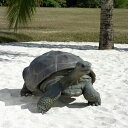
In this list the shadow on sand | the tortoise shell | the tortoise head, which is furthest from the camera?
the shadow on sand

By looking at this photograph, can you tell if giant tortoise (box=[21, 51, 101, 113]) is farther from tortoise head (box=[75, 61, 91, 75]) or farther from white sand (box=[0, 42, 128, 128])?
white sand (box=[0, 42, 128, 128])

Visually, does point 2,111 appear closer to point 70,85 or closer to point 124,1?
point 70,85

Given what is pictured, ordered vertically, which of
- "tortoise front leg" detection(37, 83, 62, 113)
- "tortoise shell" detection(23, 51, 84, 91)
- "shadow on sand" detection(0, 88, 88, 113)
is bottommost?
"shadow on sand" detection(0, 88, 88, 113)

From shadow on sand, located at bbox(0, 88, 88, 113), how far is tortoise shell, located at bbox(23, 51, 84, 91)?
0.26 meters

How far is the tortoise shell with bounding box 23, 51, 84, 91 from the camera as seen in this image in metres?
5.32

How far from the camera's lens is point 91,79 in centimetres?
568

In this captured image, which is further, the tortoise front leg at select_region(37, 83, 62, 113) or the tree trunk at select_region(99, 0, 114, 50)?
the tree trunk at select_region(99, 0, 114, 50)

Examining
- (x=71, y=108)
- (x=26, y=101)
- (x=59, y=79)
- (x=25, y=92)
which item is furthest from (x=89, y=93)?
(x=25, y=92)

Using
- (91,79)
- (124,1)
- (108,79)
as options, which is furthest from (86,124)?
(124,1)

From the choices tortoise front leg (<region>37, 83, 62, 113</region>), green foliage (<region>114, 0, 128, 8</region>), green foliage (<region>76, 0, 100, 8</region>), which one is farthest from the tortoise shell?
green foliage (<region>114, 0, 128, 8</region>)

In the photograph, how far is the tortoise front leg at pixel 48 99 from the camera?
5.15m

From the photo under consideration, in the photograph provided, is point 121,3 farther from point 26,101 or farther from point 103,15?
point 26,101

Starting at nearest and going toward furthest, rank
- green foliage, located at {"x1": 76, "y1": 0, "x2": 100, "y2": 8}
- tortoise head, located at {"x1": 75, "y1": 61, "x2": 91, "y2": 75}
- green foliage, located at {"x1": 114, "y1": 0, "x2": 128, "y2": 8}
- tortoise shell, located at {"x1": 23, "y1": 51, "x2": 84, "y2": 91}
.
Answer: tortoise head, located at {"x1": 75, "y1": 61, "x2": 91, "y2": 75} < tortoise shell, located at {"x1": 23, "y1": 51, "x2": 84, "y2": 91} < green foliage, located at {"x1": 76, "y1": 0, "x2": 100, "y2": 8} < green foliage, located at {"x1": 114, "y1": 0, "x2": 128, "y2": 8}

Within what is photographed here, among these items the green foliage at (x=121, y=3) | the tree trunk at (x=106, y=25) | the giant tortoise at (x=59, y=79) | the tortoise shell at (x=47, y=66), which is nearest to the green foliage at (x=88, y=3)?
the green foliage at (x=121, y=3)
